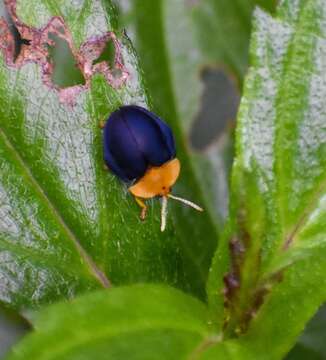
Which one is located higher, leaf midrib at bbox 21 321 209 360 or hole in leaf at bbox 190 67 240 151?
leaf midrib at bbox 21 321 209 360

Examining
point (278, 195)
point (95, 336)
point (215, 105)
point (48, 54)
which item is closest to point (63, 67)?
point (48, 54)

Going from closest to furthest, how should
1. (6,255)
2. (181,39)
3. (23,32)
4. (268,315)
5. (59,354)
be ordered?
(59,354) < (268,315) < (6,255) < (23,32) < (181,39)

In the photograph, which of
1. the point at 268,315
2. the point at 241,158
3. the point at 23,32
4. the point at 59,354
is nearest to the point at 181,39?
the point at 23,32

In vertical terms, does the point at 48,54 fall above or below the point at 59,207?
above

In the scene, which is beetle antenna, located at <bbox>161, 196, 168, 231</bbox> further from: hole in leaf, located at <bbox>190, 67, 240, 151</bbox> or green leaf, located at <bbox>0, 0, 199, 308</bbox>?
hole in leaf, located at <bbox>190, 67, 240, 151</bbox>

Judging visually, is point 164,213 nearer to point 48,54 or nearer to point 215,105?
point 48,54

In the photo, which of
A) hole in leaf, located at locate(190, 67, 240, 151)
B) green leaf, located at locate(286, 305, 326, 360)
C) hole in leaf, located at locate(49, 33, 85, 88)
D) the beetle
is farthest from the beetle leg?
hole in leaf, located at locate(190, 67, 240, 151)

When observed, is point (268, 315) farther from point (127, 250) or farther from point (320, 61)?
point (320, 61)
